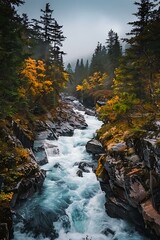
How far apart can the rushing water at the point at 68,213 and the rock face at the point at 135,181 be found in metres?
0.93

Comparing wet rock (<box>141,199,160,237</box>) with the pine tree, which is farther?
the pine tree

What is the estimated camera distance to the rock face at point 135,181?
12508 millimetres

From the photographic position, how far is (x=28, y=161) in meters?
17.7

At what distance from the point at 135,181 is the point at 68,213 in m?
5.42

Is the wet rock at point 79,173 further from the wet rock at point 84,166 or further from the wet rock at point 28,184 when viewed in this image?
the wet rock at point 28,184

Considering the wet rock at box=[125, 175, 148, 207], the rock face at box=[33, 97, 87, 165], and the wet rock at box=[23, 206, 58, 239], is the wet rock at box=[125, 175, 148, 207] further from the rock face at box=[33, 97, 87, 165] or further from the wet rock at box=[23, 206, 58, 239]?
the rock face at box=[33, 97, 87, 165]

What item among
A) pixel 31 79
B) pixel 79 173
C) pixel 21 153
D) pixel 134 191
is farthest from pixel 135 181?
pixel 31 79

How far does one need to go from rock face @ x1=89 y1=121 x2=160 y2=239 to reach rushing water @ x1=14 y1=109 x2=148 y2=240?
3.06ft

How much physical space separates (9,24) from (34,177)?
36.4 ft

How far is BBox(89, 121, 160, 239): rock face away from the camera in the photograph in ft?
41.0

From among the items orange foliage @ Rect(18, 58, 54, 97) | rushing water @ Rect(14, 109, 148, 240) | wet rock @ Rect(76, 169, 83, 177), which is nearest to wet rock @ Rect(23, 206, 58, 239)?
rushing water @ Rect(14, 109, 148, 240)

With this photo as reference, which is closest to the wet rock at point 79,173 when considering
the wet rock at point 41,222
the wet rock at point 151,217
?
the wet rock at point 41,222

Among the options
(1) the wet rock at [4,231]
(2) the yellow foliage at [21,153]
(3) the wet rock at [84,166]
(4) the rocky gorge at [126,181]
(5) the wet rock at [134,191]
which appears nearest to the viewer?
(1) the wet rock at [4,231]

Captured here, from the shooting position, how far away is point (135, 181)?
13.4m
